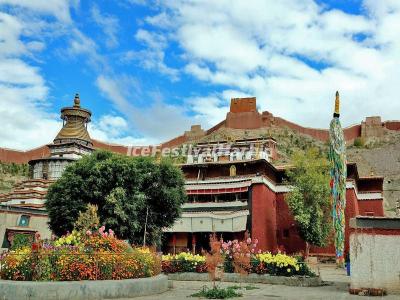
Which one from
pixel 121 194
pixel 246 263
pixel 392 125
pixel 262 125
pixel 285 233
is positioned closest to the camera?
pixel 246 263

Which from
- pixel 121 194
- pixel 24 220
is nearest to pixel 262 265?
pixel 121 194

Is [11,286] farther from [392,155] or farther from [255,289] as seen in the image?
[392,155]

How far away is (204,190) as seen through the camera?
39625 millimetres

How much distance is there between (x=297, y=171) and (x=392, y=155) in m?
57.0

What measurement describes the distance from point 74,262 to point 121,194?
13047mm

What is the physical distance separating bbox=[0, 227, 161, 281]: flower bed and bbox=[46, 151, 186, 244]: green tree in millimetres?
11192

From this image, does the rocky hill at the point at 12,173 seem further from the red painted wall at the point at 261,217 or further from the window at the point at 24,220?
the red painted wall at the point at 261,217

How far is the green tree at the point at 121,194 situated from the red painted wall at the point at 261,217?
947cm

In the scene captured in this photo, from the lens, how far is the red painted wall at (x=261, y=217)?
119 feet

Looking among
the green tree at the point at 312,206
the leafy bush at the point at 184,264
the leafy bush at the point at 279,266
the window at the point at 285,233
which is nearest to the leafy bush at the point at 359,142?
the window at the point at 285,233

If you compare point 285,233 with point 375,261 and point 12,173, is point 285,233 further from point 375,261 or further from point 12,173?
point 12,173

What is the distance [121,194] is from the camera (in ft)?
85.1

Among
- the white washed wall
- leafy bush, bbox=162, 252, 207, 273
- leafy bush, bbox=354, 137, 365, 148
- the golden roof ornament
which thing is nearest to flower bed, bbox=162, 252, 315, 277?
leafy bush, bbox=162, 252, 207, 273

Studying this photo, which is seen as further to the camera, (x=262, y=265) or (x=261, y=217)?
(x=261, y=217)
